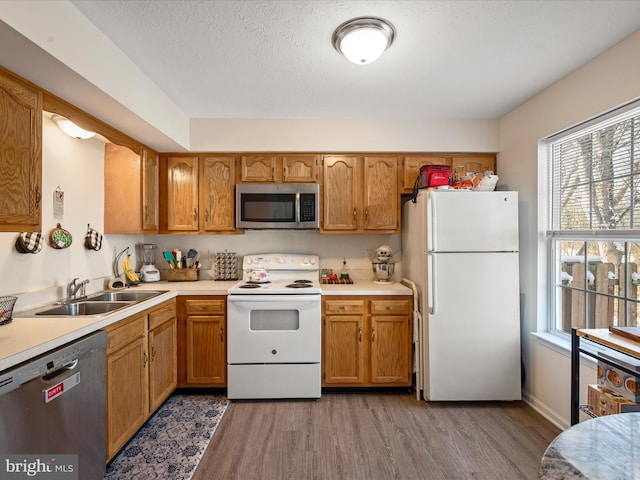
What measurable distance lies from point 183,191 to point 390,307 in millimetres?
2159

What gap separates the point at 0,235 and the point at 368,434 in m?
2.55

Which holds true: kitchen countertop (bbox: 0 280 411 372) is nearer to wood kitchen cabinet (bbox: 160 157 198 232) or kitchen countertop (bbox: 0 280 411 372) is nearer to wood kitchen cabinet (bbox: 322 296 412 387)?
wood kitchen cabinet (bbox: 160 157 198 232)

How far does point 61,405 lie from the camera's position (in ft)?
4.60

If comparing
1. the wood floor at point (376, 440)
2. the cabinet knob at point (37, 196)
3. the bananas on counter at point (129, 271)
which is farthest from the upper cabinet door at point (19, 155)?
the wood floor at point (376, 440)

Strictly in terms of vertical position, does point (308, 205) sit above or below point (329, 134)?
below

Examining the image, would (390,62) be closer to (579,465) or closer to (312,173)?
(312,173)

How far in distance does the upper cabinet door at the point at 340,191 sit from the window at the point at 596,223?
1.55 meters

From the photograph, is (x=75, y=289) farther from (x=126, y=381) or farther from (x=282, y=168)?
(x=282, y=168)

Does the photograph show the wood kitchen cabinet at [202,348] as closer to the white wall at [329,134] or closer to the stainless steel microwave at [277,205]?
the stainless steel microwave at [277,205]

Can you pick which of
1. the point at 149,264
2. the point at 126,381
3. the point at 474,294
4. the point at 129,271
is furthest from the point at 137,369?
the point at 474,294

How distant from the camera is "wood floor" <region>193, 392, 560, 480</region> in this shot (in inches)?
72.6

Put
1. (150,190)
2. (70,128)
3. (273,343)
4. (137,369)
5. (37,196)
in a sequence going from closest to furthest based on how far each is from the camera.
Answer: (37,196)
(137,369)
(70,128)
(273,343)
(150,190)

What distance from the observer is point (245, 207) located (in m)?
3.00

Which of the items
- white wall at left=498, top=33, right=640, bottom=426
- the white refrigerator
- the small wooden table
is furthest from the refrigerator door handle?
the small wooden table
